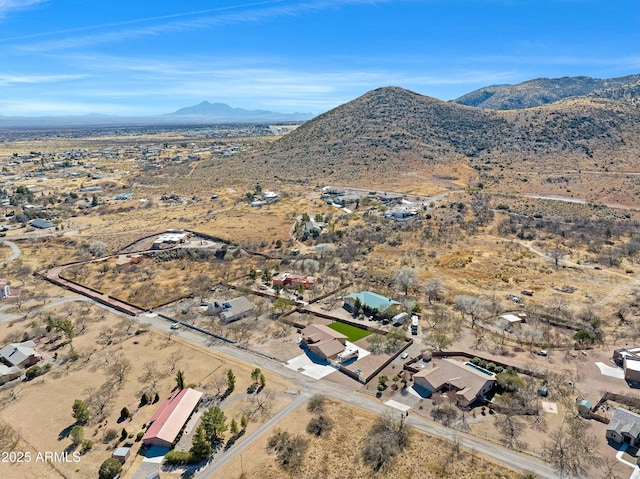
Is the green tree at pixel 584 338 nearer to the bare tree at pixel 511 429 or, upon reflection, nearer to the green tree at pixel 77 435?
the bare tree at pixel 511 429

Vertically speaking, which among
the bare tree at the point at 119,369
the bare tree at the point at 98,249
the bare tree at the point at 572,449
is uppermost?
the bare tree at the point at 98,249

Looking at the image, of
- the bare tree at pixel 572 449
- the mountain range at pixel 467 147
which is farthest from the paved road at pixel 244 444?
the mountain range at pixel 467 147

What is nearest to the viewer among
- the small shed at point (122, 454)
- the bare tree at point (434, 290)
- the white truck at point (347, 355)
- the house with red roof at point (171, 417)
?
the small shed at point (122, 454)

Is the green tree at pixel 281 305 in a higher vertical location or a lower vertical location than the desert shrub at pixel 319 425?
higher

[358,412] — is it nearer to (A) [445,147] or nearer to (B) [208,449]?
(B) [208,449]

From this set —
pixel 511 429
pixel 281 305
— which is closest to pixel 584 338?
pixel 511 429

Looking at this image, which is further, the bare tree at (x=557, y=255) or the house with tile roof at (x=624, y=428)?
the bare tree at (x=557, y=255)

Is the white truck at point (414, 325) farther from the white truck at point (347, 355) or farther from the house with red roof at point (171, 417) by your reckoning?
the house with red roof at point (171, 417)

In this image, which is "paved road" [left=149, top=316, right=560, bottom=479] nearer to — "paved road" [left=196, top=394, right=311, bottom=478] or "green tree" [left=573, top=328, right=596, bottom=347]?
"paved road" [left=196, top=394, right=311, bottom=478]

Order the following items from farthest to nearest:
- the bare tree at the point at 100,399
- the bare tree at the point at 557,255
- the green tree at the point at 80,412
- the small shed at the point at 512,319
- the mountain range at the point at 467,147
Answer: the mountain range at the point at 467,147 → the bare tree at the point at 557,255 → the small shed at the point at 512,319 → the bare tree at the point at 100,399 → the green tree at the point at 80,412

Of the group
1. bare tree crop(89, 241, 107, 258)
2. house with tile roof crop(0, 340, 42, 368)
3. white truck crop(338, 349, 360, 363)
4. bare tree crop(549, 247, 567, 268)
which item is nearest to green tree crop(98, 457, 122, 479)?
house with tile roof crop(0, 340, 42, 368)
